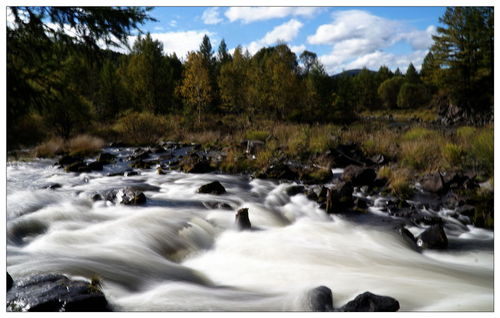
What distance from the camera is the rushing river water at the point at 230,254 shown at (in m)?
3.79

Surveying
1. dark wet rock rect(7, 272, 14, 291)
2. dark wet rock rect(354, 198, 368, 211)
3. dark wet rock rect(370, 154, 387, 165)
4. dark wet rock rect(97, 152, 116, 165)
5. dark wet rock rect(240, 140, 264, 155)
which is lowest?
dark wet rock rect(354, 198, 368, 211)

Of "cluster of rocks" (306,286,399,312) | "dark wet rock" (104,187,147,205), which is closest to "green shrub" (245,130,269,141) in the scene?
"dark wet rock" (104,187,147,205)

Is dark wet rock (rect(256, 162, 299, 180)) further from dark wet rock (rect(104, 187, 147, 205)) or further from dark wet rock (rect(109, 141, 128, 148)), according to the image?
dark wet rock (rect(109, 141, 128, 148))

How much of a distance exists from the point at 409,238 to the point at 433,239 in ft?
1.30

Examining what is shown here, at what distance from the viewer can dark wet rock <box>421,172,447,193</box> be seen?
7.85 metres

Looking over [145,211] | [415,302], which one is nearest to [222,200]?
[145,211]

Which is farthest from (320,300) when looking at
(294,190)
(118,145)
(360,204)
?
(118,145)

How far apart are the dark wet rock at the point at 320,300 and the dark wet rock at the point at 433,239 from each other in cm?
277

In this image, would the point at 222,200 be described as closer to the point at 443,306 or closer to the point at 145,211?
the point at 145,211

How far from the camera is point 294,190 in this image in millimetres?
8578

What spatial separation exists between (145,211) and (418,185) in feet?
21.7

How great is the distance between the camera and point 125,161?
43.9ft

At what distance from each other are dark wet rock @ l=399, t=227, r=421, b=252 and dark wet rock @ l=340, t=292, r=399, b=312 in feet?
8.14

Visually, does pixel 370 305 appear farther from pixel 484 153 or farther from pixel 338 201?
pixel 484 153
